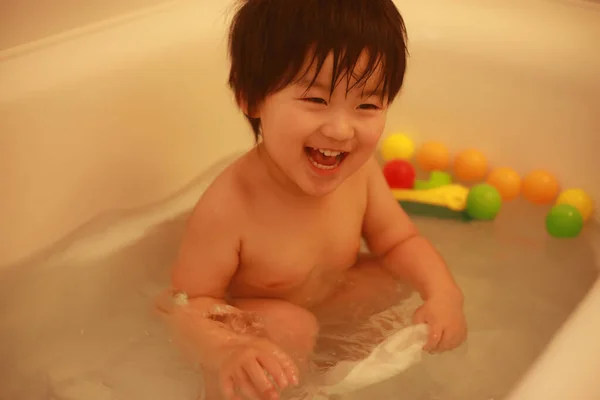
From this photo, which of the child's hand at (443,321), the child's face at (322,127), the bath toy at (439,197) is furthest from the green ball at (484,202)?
the child's face at (322,127)

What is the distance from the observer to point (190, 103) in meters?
1.20

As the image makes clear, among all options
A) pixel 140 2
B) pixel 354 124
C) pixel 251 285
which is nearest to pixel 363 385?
pixel 251 285

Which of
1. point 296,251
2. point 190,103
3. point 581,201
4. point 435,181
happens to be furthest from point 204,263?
point 581,201

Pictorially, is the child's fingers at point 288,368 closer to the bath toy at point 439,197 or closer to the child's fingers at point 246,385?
the child's fingers at point 246,385

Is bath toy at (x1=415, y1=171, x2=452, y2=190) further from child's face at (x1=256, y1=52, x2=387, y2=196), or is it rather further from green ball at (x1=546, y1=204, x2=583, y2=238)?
child's face at (x1=256, y1=52, x2=387, y2=196)

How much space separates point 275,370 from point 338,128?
27cm

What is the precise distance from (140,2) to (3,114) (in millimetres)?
358

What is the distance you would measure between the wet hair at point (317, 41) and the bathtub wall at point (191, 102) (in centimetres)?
33

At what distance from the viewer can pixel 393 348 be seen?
0.86 meters

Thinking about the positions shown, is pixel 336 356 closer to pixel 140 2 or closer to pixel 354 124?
pixel 354 124

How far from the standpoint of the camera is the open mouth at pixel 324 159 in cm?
83

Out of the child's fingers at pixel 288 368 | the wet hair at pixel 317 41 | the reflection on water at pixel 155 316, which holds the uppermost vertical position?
the wet hair at pixel 317 41

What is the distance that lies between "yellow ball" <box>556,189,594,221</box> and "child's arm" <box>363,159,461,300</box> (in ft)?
0.93

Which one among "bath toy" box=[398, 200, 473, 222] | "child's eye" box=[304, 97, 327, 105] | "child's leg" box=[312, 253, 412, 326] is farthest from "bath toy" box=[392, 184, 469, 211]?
"child's eye" box=[304, 97, 327, 105]
